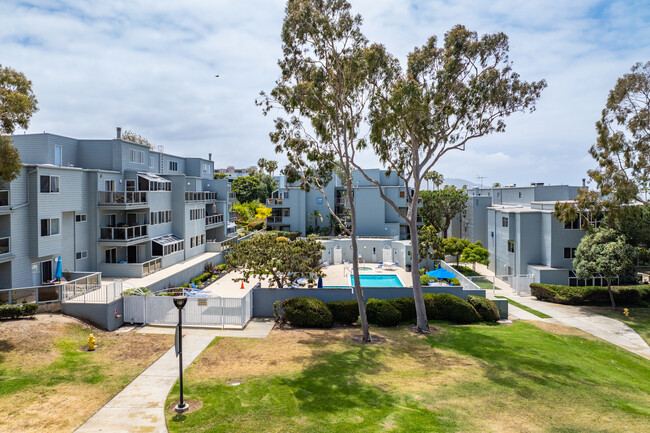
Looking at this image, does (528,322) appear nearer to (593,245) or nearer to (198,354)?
Answer: (593,245)

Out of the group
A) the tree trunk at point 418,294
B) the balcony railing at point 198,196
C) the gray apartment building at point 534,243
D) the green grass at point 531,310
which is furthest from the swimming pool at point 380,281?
the balcony railing at point 198,196

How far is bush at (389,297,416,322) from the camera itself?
22688mm

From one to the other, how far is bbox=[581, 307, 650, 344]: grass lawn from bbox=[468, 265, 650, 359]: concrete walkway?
0.44 meters

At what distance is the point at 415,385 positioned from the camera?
45.1 feet

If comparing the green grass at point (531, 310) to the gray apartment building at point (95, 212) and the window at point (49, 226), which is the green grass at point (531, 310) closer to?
the gray apartment building at point (95, 212)

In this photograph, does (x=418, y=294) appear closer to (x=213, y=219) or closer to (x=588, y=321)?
(x=588, y=321)

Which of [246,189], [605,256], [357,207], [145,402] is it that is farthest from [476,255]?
[246,189]

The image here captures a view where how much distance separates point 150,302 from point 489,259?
116 ft

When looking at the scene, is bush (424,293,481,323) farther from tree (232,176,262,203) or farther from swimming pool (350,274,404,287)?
tree (232,176,262,203)

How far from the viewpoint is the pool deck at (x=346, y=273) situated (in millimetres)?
35463

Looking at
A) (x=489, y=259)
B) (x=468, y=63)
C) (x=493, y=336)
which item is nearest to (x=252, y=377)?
(x=493, y=336)

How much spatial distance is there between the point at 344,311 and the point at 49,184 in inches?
721

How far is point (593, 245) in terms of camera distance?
30.1m

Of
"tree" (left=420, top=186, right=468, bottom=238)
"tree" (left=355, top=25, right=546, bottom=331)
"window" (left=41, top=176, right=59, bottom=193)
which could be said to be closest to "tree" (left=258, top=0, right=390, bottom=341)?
"tree" (left=355, top=25, right=546, bottom=331)
